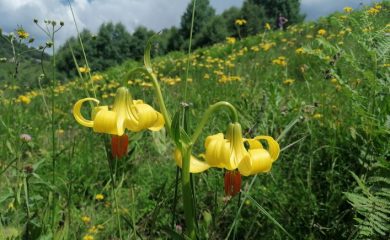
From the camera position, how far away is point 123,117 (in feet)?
3.87

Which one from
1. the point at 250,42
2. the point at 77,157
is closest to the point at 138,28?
the point at 250,42

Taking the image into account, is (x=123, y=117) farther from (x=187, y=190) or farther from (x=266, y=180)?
(x=266, y=180)

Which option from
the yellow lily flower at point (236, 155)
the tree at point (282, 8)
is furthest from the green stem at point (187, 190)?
the tree at point (282, 8)

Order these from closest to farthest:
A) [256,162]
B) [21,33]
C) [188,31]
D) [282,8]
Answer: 1. [256,162]
2. [21,33]
3. [188,31]
4. [282,8]

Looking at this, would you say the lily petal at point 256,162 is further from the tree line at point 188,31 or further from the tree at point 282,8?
the tree at point 282,8

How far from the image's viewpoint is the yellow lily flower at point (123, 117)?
3.70 feet

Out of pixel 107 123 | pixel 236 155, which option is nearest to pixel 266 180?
pixel 236 155

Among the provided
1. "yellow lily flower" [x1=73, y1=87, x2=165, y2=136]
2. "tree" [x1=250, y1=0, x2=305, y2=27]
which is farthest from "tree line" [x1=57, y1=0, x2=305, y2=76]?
"yellow lily flower" [x1=73, y1=87, x2=165, y2=136]

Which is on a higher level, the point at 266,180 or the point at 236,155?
the point at 236,155

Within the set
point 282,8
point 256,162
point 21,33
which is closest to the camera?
point 256,162

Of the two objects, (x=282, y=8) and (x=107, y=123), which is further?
(x=282, y=8)

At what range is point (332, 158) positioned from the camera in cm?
Answer: 192

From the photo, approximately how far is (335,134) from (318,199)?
0.33m

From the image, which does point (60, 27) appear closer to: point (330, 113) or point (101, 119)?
point (101, 119)
